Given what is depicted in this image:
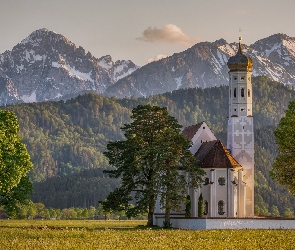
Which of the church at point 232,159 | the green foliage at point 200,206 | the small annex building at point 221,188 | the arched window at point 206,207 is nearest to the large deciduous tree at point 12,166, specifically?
the green foliage at point 200,206

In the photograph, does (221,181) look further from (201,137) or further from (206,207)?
(201,137)

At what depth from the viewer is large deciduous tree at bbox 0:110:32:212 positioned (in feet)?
277

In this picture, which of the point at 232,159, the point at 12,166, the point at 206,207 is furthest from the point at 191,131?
the point at 12,166

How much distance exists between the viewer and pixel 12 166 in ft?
279

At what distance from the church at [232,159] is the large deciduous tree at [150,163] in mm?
11187

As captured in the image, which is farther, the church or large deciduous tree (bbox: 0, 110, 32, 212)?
the church

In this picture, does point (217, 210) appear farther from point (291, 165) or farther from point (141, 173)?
point (291, 165)

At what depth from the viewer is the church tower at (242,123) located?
118 m

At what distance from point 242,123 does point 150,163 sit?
29.3 m

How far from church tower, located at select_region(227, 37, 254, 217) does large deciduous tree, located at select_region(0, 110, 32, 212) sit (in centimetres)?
3727

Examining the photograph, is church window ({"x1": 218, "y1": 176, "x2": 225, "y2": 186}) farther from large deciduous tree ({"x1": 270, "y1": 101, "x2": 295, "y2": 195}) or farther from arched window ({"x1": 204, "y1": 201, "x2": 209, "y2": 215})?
large deciduous tree ({"x1": 270, "y1": 101, "x2": 295, "y2": 195})

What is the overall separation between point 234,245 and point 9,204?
134 ft

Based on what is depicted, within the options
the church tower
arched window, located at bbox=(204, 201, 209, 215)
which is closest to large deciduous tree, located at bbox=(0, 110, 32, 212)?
arched window, located at bbox=(204, 201, 209, 215)

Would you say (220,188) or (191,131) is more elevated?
(191,131)
